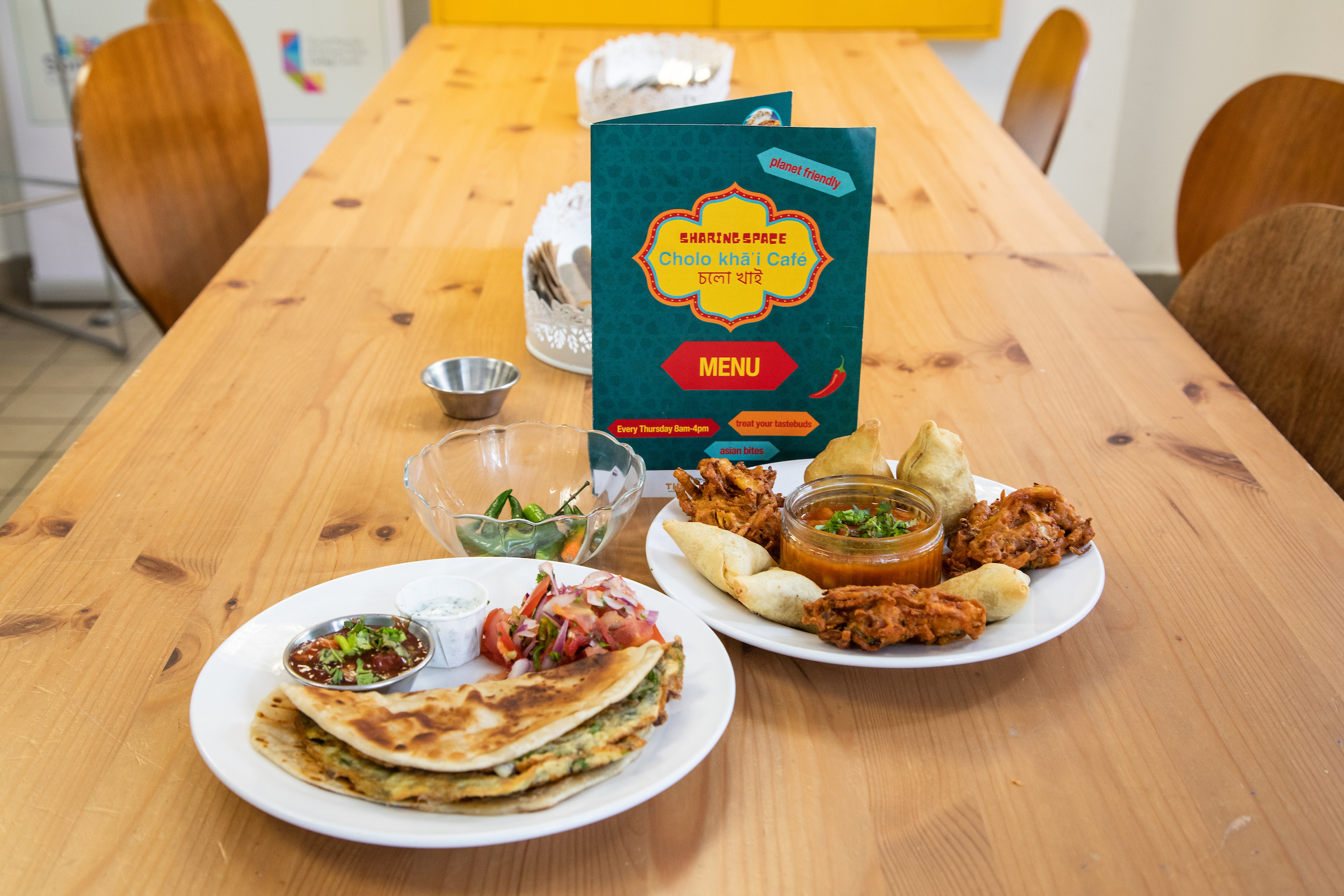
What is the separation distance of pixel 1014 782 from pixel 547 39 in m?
2.73

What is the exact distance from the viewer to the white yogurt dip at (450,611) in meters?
0.78

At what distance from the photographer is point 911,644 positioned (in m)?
0.79

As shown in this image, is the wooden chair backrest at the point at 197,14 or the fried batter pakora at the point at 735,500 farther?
the wooden chair backrest at the point at 197,14

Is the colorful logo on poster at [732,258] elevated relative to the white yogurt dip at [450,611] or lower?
elevated

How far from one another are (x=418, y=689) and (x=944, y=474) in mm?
460

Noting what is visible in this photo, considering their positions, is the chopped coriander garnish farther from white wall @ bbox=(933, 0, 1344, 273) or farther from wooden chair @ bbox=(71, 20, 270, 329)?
white wall @ bbox=(933, 0, 1344, 273)

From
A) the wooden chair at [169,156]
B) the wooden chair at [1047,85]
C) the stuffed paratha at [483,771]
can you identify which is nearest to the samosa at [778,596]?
the stuffed paratha at [483,771]

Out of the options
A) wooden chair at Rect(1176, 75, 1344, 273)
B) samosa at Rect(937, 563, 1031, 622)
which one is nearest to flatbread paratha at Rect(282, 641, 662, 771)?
samosa at Rect(937, 563, 1031, 622)

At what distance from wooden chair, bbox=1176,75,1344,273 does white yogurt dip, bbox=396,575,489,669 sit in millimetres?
1681

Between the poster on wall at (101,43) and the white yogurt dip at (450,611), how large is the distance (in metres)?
3.47

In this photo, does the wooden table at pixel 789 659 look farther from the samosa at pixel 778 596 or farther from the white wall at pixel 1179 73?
the white wall at pixel 1179 73

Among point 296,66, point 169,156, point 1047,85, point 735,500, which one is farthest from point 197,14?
point 735,500

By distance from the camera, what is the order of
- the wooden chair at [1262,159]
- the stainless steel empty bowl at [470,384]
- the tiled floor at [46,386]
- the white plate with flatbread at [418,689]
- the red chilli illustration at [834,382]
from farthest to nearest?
the tiled floor at [46,386] < the wooden chair at [1262,159] < the stainless steel empty bowl at [470,384] < the red chilli illustration at [834,382] < the white plate with flatbread at [418,689]

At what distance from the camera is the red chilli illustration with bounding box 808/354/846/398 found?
1024 mm
